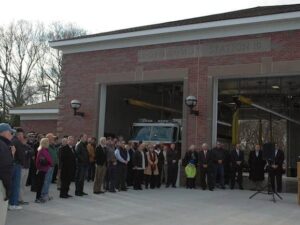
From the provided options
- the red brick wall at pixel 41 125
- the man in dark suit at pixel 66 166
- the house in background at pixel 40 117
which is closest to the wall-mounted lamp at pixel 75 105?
the house in background at pixel 40 117

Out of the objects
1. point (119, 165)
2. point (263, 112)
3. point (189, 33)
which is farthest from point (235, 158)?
point (263, 112)

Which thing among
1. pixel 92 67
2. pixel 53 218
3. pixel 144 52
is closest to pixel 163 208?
pixel 53 218

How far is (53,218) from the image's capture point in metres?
10.3

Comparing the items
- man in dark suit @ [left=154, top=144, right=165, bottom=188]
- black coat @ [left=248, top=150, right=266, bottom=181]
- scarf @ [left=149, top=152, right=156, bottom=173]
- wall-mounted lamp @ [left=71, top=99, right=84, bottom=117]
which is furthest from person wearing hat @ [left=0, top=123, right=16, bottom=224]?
wall-mounted lamp @ [left=71, top=99, right=84, bottom=117]

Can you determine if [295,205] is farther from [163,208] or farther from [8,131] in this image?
[8,131]

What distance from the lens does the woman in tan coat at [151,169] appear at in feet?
57.8

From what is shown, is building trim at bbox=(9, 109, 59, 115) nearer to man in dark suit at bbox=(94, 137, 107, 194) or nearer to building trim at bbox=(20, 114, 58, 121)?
building trim at bbox=(20, 114, 58, 121)

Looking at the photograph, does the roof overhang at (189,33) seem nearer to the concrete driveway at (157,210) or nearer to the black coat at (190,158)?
the black coat at (190,158)

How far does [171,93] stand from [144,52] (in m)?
7.54

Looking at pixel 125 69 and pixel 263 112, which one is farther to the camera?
pixel 263 112

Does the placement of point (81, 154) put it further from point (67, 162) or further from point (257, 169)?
point (257, 169)

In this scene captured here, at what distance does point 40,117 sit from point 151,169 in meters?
15.9

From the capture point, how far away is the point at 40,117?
3170cm

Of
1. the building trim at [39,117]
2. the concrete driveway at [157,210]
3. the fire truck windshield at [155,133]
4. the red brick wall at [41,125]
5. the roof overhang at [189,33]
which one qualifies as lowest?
the concrete driveway at [157,210]
